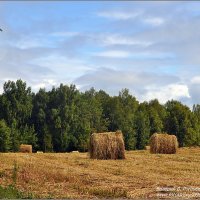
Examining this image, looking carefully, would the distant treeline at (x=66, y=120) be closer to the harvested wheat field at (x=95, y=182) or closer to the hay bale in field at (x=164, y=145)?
the hay bale in field at (x=164, y=145)

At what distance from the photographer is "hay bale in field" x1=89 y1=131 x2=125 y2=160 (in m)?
27.6

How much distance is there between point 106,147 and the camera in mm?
27688

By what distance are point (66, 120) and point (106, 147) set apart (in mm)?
45785

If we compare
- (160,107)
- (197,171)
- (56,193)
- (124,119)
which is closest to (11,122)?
(124,119)

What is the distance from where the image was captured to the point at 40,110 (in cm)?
7262

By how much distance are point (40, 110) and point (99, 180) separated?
57.7m

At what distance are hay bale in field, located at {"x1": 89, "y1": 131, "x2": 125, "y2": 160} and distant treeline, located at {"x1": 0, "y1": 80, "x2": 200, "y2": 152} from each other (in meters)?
31.5

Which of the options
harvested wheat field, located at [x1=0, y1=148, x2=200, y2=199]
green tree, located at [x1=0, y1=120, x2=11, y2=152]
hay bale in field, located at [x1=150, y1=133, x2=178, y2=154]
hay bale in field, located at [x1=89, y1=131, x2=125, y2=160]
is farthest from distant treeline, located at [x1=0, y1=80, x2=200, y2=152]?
harvested wheat field, located at [x1=0, y1=148, x2=200, y2=199]

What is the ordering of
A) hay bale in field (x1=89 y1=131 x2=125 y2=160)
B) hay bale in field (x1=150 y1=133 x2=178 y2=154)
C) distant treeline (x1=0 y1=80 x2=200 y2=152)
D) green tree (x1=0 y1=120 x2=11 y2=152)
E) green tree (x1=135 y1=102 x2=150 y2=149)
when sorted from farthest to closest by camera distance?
green tree (x1=135 y1=102 x2=150 y2=149), distant treeline (x1=0 y1=80 x2=200 y2=152), green tree (x1=0 y1=120 x2=11 y2=152), hay bale in field (x1=150 y1=133 x2=178 y2=154), hay bale in field (x1=89 y1=131 x2=125 y2=160)

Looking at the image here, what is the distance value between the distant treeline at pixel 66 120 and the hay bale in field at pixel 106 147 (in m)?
31.5

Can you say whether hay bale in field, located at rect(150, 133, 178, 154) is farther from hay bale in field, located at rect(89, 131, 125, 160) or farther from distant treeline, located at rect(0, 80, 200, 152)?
distant treeline, located at rect(0, 80, 200, 152)

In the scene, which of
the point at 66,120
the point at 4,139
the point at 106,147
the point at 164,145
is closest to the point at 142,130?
the point at 66,120

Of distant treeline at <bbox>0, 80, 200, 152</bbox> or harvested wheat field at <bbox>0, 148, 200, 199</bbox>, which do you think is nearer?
harvested wheat field at <bbox>0, 148, 200, 199</bbox>

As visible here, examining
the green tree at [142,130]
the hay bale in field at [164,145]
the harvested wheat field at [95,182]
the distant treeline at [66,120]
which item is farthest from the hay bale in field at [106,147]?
the green tree at [142,130]
